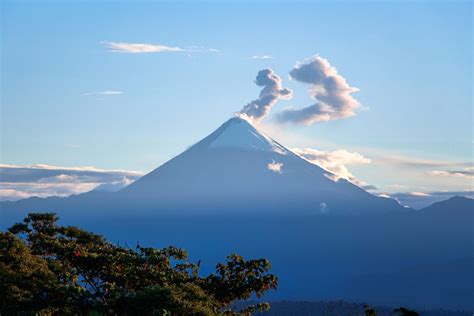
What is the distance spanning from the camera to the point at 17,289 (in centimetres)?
3228

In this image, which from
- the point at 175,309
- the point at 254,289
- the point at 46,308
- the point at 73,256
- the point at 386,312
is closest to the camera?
the point at 175,309

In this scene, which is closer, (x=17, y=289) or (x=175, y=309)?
(x=175, y=309)

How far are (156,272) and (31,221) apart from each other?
21.9m

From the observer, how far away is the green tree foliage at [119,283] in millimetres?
29609

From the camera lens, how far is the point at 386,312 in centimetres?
17638

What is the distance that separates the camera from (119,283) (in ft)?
124

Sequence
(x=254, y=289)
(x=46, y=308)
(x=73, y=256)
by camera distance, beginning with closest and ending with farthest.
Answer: (x=46, y=308) → (x=254, y=289) → (x=73, y=256)

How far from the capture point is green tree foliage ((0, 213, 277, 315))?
29.6 metres

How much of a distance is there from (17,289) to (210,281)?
8.83 m

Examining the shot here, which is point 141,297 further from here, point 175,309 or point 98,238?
point 98,238

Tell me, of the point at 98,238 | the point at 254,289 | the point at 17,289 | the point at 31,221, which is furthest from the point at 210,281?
the point at 31,221

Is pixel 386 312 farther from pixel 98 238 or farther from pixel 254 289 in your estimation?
pixel 254 289

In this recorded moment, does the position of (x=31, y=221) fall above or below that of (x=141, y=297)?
above

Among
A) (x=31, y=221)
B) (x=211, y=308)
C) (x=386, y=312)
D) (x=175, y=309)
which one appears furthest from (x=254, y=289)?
(x=386, y=312)
